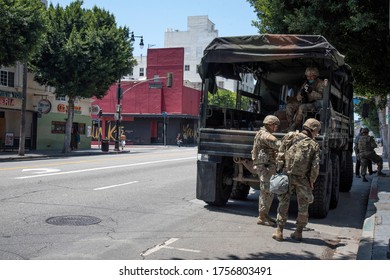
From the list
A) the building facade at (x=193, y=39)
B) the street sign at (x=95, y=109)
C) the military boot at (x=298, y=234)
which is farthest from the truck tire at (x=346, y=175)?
the building facade at (x=193, y=39)

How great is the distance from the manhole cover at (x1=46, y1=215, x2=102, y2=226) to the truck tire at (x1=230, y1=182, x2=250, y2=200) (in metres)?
3.73

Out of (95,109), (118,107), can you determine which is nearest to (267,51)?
(118,107)

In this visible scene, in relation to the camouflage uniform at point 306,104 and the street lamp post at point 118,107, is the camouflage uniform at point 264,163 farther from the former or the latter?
the street lamp post at point 118,107

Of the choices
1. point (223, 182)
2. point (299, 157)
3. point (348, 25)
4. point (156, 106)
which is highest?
point (156, 106)

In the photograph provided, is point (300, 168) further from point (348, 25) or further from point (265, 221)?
point (348, 25)

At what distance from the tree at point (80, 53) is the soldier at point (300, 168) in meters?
23.2

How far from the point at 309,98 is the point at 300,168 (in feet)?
9.06

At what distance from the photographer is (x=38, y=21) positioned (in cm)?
2275

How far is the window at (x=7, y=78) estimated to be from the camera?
2936 centimetres

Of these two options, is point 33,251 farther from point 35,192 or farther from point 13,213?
point 35,192

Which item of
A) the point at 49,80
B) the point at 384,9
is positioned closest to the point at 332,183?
the point at 384,9

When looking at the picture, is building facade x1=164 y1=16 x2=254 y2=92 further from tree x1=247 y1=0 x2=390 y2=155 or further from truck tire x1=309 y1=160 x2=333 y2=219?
truck tire x1=309 y1=160 x2=333 y2=219

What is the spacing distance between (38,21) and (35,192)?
14654mm

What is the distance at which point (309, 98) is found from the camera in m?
9.12
